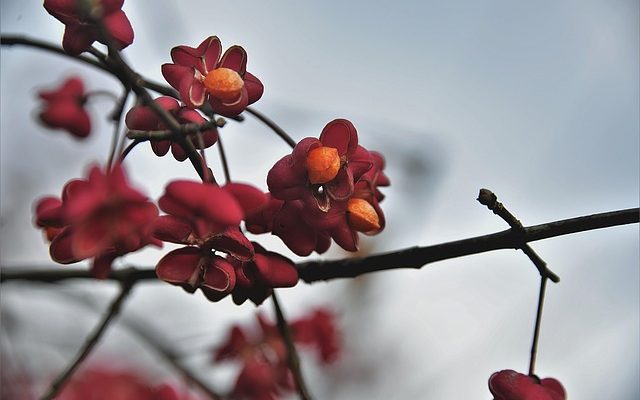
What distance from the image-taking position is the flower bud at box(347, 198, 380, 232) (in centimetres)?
93

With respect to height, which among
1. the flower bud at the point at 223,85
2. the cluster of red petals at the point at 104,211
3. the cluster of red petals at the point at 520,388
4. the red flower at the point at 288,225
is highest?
the flower bud at the point at 223,85

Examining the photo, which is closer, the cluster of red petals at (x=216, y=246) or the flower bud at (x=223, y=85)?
the cluster of red petals at (x=216, y=246)

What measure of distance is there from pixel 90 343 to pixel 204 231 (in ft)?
1.75

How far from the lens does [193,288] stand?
851mm

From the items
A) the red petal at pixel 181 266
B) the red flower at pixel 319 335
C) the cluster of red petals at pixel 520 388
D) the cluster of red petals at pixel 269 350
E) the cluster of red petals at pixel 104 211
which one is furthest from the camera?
the red flower at pixel 319 335

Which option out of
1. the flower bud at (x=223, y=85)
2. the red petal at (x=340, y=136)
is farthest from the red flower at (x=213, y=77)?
the red petal at (x=340, y=136)

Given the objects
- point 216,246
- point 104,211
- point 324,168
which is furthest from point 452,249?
point 104,211

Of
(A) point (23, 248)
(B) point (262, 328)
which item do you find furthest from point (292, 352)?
(A) point (23, 248)

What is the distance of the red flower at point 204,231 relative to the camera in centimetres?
75

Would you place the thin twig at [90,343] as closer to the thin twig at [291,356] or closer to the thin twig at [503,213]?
the thin twig at [291,356]

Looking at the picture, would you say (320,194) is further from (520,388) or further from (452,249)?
(520,388)

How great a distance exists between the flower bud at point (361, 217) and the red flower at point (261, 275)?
0.10m

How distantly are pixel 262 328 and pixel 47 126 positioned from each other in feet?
2.40

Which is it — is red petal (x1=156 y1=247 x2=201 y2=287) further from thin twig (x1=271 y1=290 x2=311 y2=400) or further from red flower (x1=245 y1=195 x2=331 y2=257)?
thin twig (x1=271 y1=290 x2=311 y2=400)
